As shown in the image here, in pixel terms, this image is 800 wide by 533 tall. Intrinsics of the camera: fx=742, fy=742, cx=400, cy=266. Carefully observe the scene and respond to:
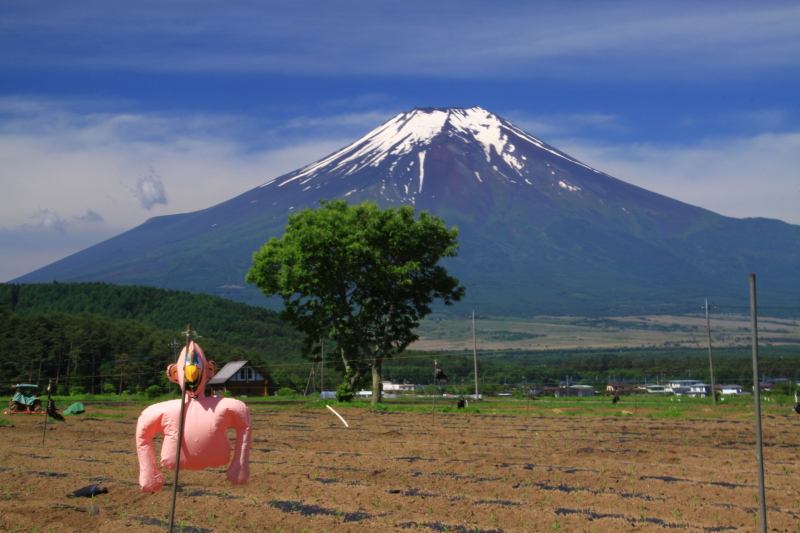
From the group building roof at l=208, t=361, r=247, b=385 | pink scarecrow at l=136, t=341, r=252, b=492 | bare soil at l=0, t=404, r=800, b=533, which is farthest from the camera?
building roof at l=208, t=361, r=247, b=385

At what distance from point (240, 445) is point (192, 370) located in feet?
3.35

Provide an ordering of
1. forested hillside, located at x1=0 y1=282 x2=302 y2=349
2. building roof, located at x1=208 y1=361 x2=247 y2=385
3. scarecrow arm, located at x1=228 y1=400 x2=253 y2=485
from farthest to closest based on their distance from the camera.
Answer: forested hillside, located at x1=0 y1=282 x2=302 y2=349
building roof, located at x1=208 y1=361 x2=247 y2=385
scarecrow arm, located at x1=228 y1=400 x2=253 y2=485

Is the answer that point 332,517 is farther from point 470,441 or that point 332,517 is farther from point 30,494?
point 470,441

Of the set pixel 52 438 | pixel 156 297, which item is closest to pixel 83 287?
pixel 156 297

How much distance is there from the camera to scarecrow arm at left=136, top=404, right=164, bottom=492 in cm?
798

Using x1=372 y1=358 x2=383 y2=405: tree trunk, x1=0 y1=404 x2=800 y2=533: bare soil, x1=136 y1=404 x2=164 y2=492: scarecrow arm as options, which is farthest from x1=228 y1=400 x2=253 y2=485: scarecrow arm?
x1=372 y1=358 x2=383 y2=405: tree trunk

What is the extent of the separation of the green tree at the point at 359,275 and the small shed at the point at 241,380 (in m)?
18.7

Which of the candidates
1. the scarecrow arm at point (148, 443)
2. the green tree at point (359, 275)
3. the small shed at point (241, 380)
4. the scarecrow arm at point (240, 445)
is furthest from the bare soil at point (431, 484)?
the small shed at point (241, 380)

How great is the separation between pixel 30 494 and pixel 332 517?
5049mm

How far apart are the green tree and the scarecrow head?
25052 mm

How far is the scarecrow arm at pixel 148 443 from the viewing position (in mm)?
7980

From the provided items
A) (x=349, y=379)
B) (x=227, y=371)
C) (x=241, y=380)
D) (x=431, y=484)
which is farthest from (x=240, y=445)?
(x=241, y=380)

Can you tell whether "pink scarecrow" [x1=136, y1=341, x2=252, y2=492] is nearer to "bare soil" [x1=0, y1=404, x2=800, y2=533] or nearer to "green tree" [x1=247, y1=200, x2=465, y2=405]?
"bare soil" [x1=0, y1=404, x2=800, y2=533]

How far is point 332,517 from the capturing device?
31.8ft
